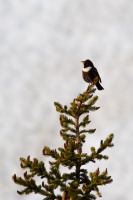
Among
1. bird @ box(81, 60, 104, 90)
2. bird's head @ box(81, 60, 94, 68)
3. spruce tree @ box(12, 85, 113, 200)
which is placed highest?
bird's head @ box(81, 60, 94, 68)

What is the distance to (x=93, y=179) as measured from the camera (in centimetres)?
1236

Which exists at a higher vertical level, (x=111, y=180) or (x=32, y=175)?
(x=32, y=175)

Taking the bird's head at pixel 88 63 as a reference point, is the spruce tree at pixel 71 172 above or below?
below

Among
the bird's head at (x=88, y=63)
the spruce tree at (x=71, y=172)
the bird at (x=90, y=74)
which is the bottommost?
the spruce tree at (x=71, y=172)

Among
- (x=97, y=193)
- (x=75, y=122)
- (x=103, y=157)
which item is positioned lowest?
(x=97, y=193)

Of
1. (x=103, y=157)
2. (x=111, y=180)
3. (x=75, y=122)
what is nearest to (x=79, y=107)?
(x=75, y=122)

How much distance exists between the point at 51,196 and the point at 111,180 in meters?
2.17

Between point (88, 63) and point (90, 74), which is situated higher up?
point (88, 63)

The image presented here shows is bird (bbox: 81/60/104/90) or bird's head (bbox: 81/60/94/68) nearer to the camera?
bird (bbox: 81/60/104/90)

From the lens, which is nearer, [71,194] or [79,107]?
[71,194]

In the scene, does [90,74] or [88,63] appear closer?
[90,74]

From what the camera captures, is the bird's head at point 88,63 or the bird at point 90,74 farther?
the bird's head at point 88,63

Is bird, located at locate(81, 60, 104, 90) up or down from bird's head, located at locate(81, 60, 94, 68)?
down

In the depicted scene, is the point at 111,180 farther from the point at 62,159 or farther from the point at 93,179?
the point at 62,159
